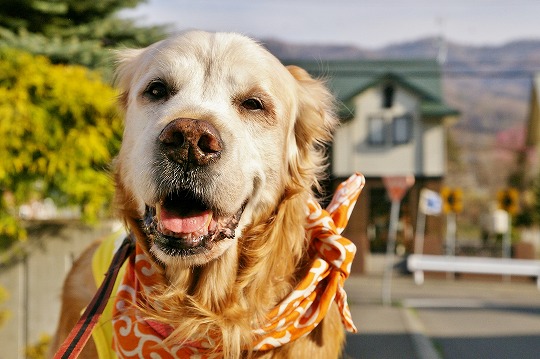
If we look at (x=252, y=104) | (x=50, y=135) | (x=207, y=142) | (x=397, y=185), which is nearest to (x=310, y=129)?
(x=252, y=104)

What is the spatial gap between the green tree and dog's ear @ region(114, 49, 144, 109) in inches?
188

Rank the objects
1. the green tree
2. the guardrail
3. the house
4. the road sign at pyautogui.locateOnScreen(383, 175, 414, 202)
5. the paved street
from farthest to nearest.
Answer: the house
the guardrail
the road sign at pyautogui.locateOnScreen(383, 175, 414, 202)
the paved street
the green tree

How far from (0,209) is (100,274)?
3114mm

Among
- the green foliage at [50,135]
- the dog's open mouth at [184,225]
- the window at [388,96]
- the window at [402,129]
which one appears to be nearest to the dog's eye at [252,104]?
the dog's open mouth at [184,225]

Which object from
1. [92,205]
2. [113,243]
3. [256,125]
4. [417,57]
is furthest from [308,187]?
[417,57]

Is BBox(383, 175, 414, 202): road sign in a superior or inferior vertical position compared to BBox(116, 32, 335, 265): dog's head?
inferior

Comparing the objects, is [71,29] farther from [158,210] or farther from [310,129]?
[158,210]

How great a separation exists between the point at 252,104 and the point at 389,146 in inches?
1262

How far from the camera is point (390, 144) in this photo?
34.4 metres

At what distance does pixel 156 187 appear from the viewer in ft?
8.71

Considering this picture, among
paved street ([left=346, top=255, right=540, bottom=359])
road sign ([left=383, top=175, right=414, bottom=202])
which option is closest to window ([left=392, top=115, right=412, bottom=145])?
paved street ([left=346, top=255, right=540, bottom=359])

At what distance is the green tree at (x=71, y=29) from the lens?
8.46 m

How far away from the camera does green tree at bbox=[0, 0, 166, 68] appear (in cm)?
846

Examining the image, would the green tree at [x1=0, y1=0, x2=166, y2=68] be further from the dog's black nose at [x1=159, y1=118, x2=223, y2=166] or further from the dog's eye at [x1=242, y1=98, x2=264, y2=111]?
the dog's black nose at [x1=159, y1=118, x2=223, y2=166]
